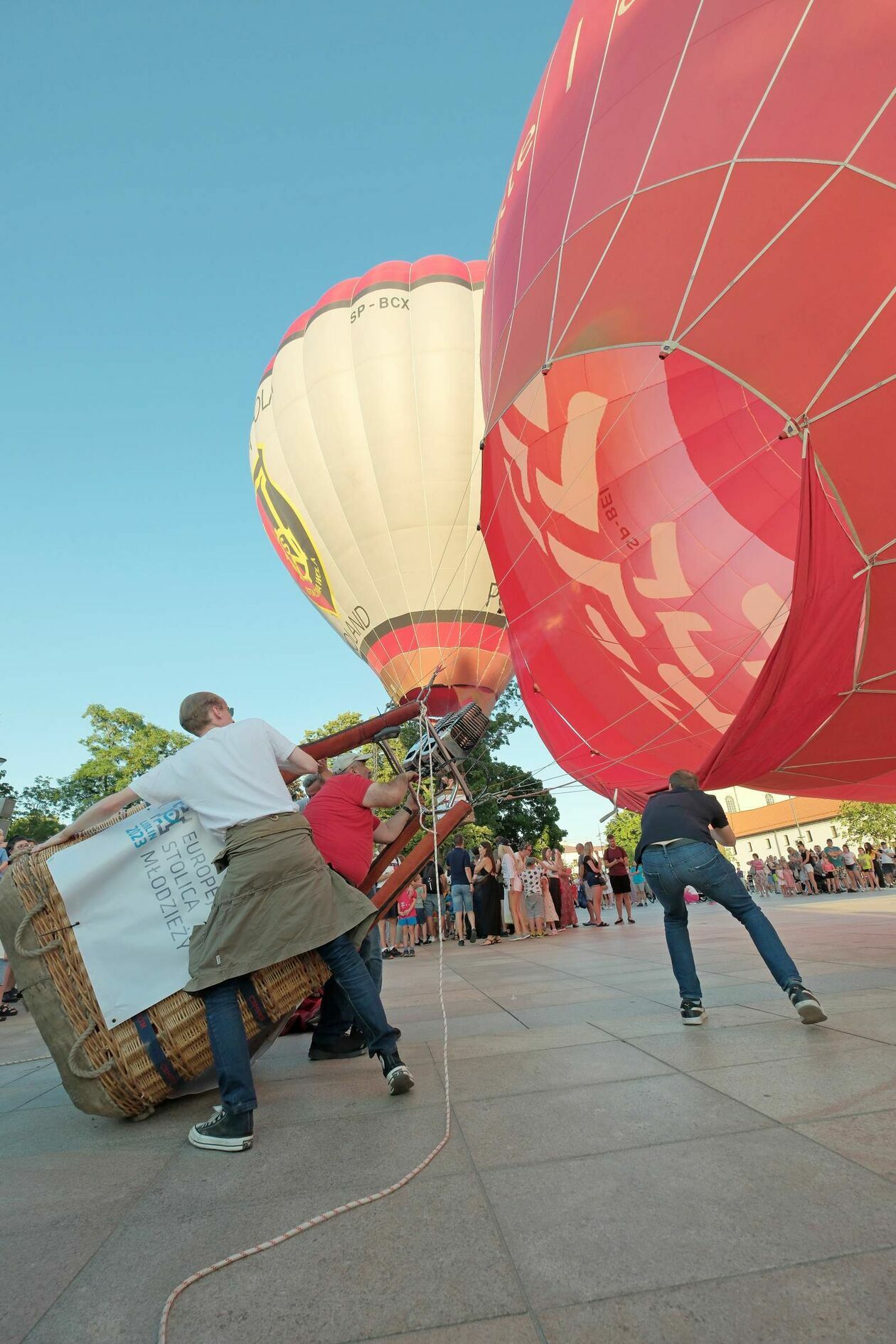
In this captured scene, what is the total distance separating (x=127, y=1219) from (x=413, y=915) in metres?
12.1

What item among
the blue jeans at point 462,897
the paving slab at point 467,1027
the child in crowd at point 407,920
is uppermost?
the blue jeans at point 462,897

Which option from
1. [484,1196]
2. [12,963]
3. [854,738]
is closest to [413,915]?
[854,738]

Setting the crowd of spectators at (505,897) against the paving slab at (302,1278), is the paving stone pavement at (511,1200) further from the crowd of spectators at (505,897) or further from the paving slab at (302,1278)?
the crowd of spectators at (505,897)

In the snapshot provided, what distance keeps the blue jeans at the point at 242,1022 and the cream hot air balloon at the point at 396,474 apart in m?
11.3

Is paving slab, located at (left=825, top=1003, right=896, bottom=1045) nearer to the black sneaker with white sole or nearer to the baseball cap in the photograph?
the black sneaker with white sole

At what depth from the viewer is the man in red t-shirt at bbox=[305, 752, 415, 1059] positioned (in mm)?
3932

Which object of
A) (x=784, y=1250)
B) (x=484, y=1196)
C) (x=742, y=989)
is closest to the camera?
(x=784, y=1250)

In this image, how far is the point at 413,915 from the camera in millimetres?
13844

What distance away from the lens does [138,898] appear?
127 inches

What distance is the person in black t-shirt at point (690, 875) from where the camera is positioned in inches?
156

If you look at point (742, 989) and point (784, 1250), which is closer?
point (784, 1250)

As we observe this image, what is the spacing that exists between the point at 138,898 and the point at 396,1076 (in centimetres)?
126

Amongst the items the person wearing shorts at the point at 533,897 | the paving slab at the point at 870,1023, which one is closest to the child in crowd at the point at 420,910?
the person wearing shorts at the point at 533,897

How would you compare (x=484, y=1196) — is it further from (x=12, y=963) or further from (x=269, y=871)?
(x=12, y=963)
